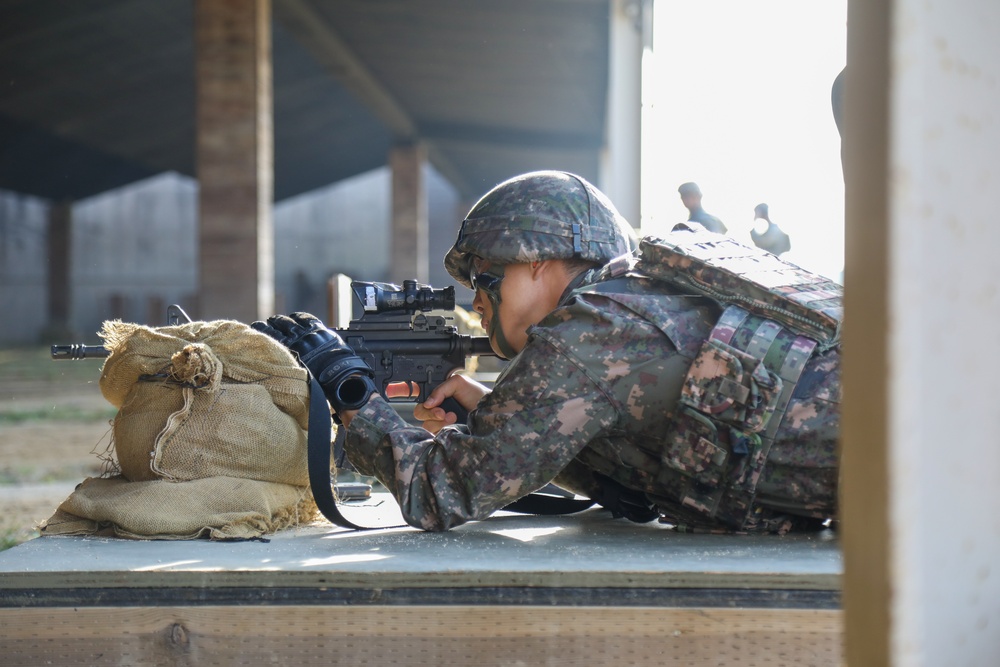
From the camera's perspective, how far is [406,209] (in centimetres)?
1989

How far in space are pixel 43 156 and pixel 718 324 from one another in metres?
21.1

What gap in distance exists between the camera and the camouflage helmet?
2475 millimetres

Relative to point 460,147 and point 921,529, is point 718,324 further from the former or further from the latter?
point 460,147

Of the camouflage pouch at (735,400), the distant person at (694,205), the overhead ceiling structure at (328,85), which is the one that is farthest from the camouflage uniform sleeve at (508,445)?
the overhead ceiling structure at (328,85)

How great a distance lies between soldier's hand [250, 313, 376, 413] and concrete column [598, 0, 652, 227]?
597 cm

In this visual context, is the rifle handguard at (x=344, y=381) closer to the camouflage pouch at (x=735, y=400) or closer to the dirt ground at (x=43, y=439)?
the dirt ground at (x=43, y=439)

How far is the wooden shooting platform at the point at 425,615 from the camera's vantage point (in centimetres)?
175

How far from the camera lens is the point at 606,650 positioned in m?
1.75

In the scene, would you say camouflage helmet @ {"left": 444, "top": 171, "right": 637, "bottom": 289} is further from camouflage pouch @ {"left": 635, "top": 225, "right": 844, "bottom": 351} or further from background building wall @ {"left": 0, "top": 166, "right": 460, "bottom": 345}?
background building wall @ {"left": 0, "top": 166, "right": 460, "bottom": 345}

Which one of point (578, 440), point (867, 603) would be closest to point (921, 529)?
point (867, 603)

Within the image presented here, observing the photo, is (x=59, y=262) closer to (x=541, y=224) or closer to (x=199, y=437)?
(x=199, y=437)

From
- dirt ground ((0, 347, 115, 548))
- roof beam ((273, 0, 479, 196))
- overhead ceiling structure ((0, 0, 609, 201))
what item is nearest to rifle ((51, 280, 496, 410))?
dirt ground ((0, 347, 115, 548))

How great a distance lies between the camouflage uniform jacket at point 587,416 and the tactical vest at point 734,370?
0.18ft

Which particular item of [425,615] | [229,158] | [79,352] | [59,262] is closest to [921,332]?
[425,615]
